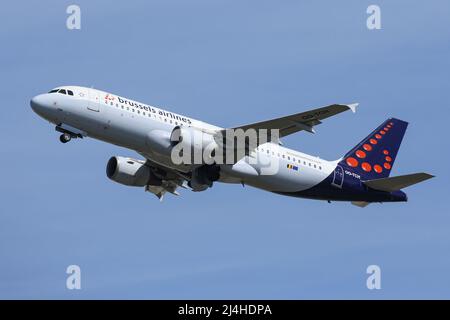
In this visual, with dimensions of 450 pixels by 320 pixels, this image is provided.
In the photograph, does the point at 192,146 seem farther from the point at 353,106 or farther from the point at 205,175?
the point at 353,106

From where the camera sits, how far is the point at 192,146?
6247 cm

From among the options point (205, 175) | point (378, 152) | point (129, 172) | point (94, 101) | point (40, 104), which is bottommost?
point (205, 175)

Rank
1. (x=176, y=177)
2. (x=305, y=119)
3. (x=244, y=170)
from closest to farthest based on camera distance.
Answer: (x=305, y=119)
(x=244, y=170)
(x=176, y=177)

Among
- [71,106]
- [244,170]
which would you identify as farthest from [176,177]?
[71,106]

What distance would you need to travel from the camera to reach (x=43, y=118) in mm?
61406

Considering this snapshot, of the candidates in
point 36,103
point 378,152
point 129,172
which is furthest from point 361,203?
point 36,103

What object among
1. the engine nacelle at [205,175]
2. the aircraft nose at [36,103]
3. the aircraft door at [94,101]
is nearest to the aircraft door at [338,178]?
the engine nacelle at [205,175]

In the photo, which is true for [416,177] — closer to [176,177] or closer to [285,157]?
[285,157]

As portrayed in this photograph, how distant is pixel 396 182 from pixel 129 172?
1681cm

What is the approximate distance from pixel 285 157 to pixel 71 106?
1376 centimetres

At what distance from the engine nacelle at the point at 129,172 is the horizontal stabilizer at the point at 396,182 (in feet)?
46.1

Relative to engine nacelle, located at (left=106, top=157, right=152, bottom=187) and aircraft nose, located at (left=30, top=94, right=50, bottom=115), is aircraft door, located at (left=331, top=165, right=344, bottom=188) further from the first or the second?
aircraft nose, located at (left=30, top=94, right=50, bottom=115)

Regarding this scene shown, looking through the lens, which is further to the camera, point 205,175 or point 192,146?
point 205,175

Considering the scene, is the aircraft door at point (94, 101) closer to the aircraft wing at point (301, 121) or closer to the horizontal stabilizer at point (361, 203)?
the aircraft wing at point (301, 121)
